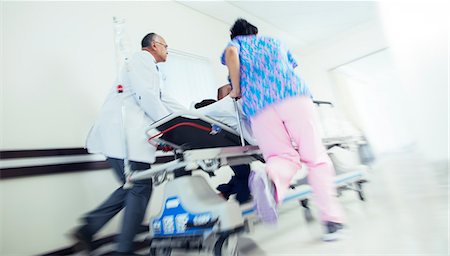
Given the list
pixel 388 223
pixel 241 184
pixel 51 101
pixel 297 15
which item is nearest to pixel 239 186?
pixel 241 184

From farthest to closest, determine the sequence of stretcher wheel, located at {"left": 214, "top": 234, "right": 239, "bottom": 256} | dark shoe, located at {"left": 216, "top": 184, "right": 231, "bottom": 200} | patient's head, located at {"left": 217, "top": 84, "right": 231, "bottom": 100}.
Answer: patient's head, located at {"left": 217, "top": 84, "right": 231, "bottom": 100}, dark shoe, located at {"left": 216, "top": 184, "right": 231, "bottom": 200}, stretcher wheel, located at {"left": 214, "top": 234, "right": 239, "bottom": 256}

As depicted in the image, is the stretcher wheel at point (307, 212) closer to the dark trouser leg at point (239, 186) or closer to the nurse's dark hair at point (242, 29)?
the dark trouser leg at point (239, 186)

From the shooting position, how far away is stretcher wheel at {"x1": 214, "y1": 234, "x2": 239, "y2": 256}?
46.4 inches

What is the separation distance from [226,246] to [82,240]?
81 centimetres

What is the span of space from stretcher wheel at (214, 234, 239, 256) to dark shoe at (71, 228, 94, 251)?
76 centimetres

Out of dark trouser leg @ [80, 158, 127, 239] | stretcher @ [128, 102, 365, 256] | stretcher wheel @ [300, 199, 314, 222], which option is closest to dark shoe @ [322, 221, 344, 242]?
stretcher @ [128, 102, 365, 256]

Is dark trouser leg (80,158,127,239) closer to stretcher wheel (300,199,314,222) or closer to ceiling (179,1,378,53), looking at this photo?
stretcher wheel (300,199,314,222)

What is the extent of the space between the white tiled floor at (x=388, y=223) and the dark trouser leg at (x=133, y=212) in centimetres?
29

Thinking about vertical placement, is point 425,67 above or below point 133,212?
above

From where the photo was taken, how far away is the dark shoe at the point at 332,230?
4.52 ft

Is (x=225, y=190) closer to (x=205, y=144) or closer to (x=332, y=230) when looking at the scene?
(x=205, y=144)

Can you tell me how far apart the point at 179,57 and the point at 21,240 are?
2.11 meters

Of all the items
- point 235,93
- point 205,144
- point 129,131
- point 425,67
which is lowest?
point 425,67

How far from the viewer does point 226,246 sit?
119cm
